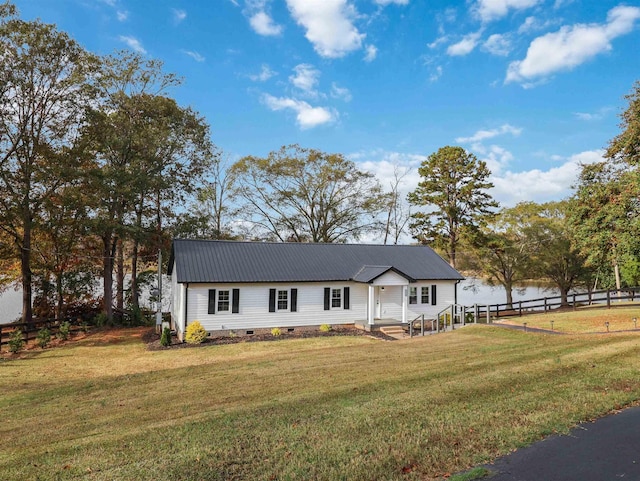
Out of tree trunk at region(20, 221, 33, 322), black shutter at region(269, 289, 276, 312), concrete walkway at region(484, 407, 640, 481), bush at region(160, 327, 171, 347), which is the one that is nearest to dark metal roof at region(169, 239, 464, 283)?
black shutter at region(269, 289, 276, 312)

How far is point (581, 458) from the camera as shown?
5.66 meters

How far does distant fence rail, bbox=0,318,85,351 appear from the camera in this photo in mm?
21000

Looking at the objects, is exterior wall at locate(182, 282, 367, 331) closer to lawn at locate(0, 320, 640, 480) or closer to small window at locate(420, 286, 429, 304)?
small window at locate(420, 286, 429, 304)

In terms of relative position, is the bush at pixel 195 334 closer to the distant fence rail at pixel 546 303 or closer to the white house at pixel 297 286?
the white house at pixel 297 286

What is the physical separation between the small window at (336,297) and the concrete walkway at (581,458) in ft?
59.5

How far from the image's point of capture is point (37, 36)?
2242cm

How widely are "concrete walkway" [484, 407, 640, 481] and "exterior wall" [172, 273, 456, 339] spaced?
17.8 metres

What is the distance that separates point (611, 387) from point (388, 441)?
18.5 feet

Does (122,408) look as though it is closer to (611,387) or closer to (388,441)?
(388,441)

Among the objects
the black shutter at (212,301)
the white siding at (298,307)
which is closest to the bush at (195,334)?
the white siding at (298,307)

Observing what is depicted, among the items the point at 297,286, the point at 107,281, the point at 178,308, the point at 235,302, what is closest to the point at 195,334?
the point at 235,302

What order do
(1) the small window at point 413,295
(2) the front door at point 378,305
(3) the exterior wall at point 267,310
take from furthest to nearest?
(1) the small window at point 413,295 < (2) the front door at point 378,305 < (3) the exterior wall at point 267,310

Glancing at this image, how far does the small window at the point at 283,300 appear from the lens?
76.8ft

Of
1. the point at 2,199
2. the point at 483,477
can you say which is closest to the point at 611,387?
the point at 483,477
